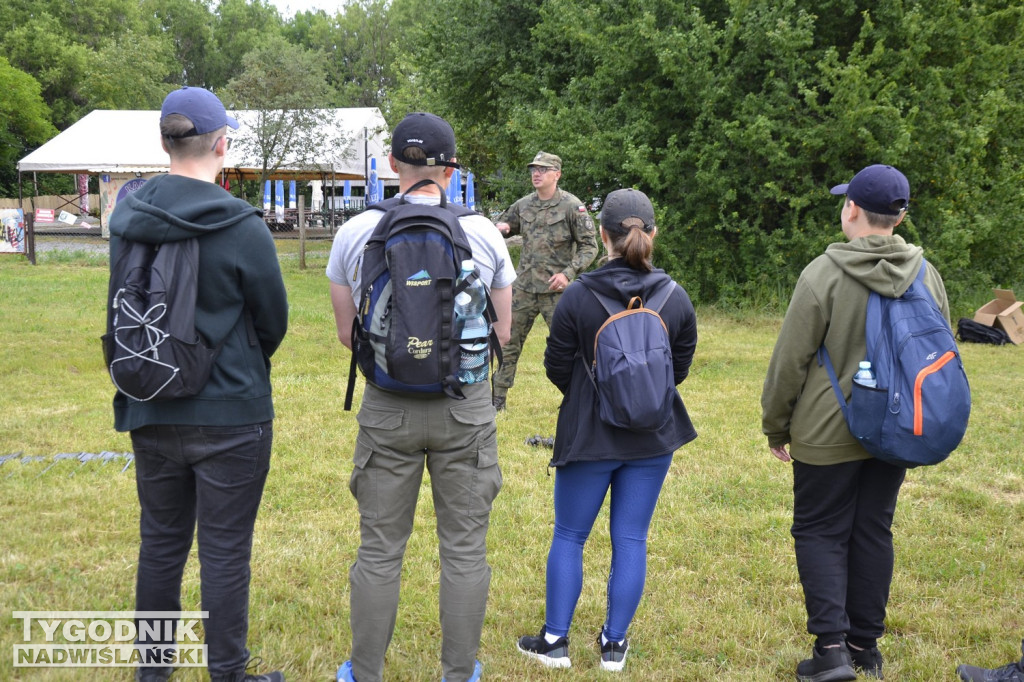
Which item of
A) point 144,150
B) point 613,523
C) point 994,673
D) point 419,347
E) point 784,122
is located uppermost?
point 784,122

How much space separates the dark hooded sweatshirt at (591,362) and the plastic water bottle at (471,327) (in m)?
0.48

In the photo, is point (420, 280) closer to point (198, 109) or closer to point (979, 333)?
point (198, 109)

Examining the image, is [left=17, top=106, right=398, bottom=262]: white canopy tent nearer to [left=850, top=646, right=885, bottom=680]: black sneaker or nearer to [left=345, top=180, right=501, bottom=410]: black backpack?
[left=345, top=180, right=501, bottom=410]: black backpack

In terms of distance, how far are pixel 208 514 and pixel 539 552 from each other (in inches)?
85.8

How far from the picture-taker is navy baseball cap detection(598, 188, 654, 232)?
3.17 m

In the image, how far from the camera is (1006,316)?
38.1ft

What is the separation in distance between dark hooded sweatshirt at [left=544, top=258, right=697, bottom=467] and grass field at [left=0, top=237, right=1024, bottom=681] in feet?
3.08

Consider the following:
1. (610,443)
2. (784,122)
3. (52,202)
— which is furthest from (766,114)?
(52,202)

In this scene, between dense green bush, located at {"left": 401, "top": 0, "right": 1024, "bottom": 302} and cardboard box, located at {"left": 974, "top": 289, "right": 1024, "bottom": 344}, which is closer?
cardboard box, located at {"left": 974, "top": 289, "right": 1024, "bottom": 344}

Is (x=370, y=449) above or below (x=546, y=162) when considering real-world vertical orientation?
below

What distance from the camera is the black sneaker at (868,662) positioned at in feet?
11.1

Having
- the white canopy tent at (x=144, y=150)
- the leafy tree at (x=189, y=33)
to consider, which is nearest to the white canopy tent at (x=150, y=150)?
the white canopy tent at (x=144, y=150)

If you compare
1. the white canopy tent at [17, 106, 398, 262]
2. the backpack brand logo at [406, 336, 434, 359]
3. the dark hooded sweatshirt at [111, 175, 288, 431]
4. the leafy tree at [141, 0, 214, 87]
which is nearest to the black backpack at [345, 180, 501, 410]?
the backpack brand logo at [406, 336, 434, 359]

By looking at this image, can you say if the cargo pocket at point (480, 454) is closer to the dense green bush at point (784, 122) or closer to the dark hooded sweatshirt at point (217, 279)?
the dark hooded sweatshirt at point (217, 279)
